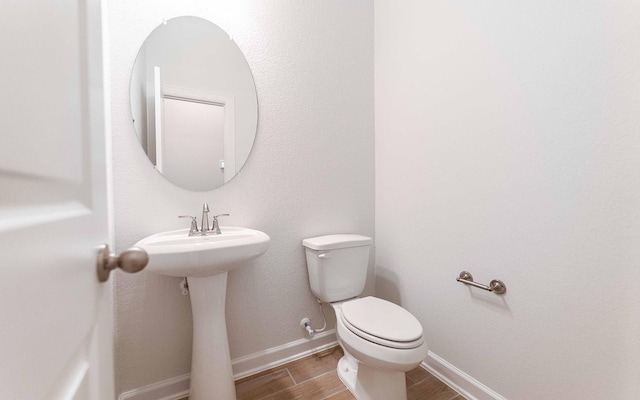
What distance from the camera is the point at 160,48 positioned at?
129cm

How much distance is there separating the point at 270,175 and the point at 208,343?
88 cm

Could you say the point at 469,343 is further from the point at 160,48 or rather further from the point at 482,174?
the point at 160,48

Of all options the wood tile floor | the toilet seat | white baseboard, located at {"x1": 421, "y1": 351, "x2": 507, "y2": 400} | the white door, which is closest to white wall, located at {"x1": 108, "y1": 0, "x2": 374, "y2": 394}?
the wood tile floor

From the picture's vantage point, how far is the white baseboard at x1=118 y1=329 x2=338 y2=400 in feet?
4.20

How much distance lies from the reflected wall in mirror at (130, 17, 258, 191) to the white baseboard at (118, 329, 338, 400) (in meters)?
0.97

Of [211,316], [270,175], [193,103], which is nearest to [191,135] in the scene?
[193,103]

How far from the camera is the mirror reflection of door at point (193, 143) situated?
52.4 inches

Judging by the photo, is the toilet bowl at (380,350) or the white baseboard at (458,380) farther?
the white baseboard at (458,380)

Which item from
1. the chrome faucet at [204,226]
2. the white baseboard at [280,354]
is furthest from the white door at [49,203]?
the white baseboard at [280,354]

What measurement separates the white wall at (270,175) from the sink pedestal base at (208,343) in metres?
0.21

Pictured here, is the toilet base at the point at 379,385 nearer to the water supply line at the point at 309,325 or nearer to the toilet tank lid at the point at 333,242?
the water supply line at the point at 309,325

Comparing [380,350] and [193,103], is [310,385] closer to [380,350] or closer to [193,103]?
[380,350]

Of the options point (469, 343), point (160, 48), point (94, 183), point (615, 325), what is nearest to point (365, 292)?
point (469, 343)

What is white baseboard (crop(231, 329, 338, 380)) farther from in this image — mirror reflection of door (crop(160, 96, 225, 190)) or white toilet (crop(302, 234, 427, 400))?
mirror reflection of door (crop(160, 96, 225, 190))
